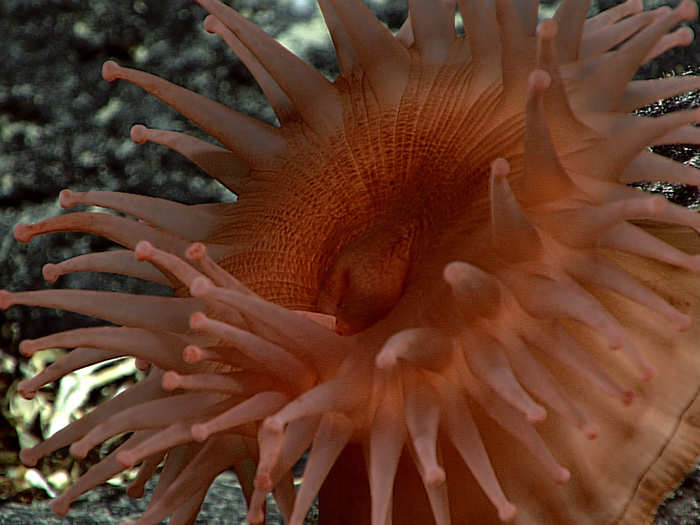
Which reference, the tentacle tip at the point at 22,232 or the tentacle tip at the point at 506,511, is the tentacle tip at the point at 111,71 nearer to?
the tentacle tip at the point at 22,232

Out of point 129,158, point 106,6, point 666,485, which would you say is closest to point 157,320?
point 666,485

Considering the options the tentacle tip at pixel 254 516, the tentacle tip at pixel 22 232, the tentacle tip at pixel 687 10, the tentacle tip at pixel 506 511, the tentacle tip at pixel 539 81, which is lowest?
the tentacle tip at pixel 254 516

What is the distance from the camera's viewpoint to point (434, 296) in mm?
1067

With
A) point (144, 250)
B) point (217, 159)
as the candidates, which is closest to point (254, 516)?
point (144, 250)

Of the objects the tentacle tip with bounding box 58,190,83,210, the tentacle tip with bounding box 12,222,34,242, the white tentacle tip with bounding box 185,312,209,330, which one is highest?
the tentacle tip with bounding box 58,190,83,210

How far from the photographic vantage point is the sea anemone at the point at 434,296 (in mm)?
972

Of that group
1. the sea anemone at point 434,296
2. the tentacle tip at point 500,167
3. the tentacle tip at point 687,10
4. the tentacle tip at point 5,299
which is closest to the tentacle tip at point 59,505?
the sea anemone at point 434,296

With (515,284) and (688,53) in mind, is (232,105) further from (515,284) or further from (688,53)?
(515,284)

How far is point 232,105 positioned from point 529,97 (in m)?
1.29

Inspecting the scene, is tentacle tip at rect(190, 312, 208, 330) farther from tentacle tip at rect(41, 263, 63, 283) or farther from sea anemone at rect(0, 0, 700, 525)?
tentacle tip at rect(41, 263, 63, 283)

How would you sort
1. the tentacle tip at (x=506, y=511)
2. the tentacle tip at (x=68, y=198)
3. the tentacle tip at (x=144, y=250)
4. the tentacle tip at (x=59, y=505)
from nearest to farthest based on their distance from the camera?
the tentacle tip at (x=506, y=511), the tentacle tip at (x=144, y=250), the tentacle tip at (x=59, y=505), the tentacle tip at (x=68, y=198)

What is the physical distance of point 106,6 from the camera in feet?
6.81

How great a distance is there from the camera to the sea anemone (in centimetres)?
97

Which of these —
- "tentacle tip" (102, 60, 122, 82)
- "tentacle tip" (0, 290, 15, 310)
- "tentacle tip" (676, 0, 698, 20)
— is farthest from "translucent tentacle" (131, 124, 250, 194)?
"tentacle tip" (676, 0, 698, 20)
